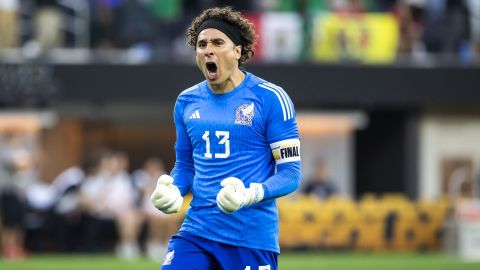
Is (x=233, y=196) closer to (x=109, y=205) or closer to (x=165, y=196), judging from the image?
(x=165, y=196)

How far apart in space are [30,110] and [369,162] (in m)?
7.77

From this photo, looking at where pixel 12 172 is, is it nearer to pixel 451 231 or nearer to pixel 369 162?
pixel 451 231

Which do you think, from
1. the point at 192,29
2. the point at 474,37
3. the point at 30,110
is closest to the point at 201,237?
the point at 192,29

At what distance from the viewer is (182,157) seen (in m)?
7.05

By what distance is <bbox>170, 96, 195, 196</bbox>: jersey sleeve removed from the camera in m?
6.98

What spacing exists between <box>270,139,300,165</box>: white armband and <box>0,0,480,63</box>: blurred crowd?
A: 46.8ft

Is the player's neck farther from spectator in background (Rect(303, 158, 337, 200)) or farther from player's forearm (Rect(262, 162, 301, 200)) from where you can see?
spectator in background (Rect(303, 158, 337, 200))

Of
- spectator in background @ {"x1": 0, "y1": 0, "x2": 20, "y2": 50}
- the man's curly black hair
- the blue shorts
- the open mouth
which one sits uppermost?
spectator in background @ {"x1": 0, "y1": 0, "x2": 20, "y2": 50}

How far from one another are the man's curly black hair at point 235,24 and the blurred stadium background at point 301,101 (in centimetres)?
1122

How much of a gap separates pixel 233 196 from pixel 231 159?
22.3 inches

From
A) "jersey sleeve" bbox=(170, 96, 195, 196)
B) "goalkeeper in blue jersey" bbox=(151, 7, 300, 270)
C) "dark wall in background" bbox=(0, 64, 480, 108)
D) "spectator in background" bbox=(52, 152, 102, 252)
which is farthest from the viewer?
"dark wall in background" bbox=(0, 64, 480, 108)

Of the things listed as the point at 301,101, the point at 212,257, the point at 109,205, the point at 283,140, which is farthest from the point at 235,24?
the point at 301,101

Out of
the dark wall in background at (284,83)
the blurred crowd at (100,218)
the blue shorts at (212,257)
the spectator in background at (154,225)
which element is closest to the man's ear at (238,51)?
the blue shorts at (212,257)

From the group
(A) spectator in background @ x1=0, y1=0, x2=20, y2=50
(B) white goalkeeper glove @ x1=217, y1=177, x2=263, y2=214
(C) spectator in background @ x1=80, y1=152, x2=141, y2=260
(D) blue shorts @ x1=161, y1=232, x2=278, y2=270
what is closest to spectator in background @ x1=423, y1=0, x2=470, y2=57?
(C) spectator in background @ x1=80, y1=152, x2=141, y2=260
